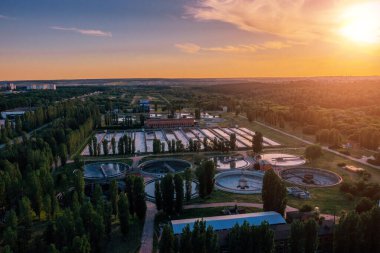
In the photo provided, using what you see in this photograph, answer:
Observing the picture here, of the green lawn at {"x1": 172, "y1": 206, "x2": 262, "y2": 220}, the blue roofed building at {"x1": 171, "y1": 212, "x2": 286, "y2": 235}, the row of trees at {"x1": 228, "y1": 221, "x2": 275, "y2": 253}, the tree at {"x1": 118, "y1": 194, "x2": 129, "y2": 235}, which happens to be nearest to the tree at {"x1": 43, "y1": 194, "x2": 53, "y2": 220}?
the tree at {"x1": 118, "y1": 194, "x2": 129, "y2": 235}

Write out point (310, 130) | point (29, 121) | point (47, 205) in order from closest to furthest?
1. point (47, 205)
2. point (310, 130)
3. point (29, 121)

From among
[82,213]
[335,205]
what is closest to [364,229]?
[335,205]

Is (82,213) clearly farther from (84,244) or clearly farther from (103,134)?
(103,134)

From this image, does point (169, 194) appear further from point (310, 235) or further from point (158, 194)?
point (310, 235)

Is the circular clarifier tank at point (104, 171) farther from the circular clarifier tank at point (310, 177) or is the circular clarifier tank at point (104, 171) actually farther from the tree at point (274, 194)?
the circular clarifier tank at point (310, 177)

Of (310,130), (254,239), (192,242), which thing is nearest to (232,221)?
(254,239)
